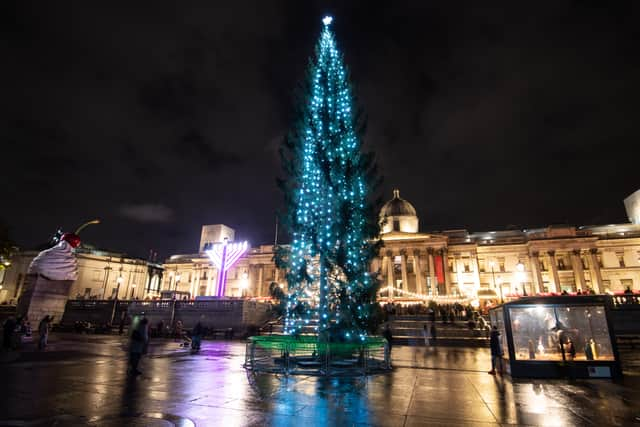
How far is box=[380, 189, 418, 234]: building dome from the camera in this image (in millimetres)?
69000


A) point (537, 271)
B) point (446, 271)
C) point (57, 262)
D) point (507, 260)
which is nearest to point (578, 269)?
point (537, 271)

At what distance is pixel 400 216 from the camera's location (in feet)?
228

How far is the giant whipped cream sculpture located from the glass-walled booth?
31569 mm

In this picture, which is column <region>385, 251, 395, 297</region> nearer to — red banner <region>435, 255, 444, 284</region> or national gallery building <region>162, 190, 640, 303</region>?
national gallery building <region>162, 190, 640, 303</region>

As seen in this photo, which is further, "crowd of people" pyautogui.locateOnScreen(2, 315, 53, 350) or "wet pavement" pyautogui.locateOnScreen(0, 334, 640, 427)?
"crowd of people" pyautogui.locateOnScreen(2, 315, 53, 350)

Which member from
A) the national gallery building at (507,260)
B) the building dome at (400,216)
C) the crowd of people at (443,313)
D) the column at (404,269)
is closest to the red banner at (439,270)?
the national gallery building at (507,260)

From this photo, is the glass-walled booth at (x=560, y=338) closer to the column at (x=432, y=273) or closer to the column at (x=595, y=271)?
the column at (x=432, y=273)

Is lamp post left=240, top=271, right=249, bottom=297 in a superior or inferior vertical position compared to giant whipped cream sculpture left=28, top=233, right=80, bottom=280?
superior

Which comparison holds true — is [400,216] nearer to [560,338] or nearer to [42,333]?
[560,338]

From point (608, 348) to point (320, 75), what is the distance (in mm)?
16469

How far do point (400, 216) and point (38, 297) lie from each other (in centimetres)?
5863

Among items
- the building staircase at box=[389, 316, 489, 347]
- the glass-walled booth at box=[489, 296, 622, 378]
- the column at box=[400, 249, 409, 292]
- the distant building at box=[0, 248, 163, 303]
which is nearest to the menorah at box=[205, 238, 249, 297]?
the building staircase at box=[389, 316, 489, 347]

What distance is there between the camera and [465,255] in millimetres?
64312

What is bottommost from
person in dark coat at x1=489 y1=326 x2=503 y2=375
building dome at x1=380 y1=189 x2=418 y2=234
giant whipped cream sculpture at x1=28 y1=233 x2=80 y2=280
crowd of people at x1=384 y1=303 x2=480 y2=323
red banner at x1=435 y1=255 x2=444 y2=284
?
person in dark coat at x1=489 y1=326 x2=503 y2=375
